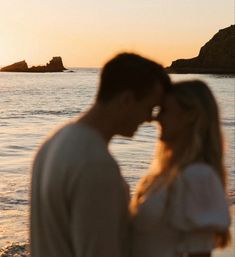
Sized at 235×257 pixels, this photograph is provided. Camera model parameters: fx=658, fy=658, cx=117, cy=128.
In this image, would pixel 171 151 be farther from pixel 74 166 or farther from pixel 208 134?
pixel 74 166

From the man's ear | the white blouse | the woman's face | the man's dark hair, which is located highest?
the man's dark hair

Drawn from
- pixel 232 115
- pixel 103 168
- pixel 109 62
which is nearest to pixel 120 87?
pixel 109 62

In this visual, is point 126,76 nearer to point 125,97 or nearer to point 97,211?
point 125,97

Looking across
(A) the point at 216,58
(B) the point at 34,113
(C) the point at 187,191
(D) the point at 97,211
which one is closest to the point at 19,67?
(A) the point at 216,58

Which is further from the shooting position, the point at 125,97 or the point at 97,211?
the point at 125,97

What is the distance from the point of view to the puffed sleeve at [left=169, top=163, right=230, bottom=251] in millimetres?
2664

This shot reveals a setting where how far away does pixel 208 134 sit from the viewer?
276 centimetres

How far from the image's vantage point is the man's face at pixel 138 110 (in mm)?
2492

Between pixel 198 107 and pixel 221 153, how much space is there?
8.6 inches

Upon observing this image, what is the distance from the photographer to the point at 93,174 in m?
2.25

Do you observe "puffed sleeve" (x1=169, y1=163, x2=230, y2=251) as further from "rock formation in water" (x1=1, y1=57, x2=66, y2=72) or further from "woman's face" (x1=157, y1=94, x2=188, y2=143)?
"rock formation in water" (x1=1, y1=57, x2=66, y2=72)

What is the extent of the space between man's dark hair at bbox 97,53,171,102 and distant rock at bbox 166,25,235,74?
142 meters

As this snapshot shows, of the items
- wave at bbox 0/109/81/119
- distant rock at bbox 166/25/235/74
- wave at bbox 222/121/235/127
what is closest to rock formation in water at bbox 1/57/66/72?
distant rock at bbox 166/25/235/74

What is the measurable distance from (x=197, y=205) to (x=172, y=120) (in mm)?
393
